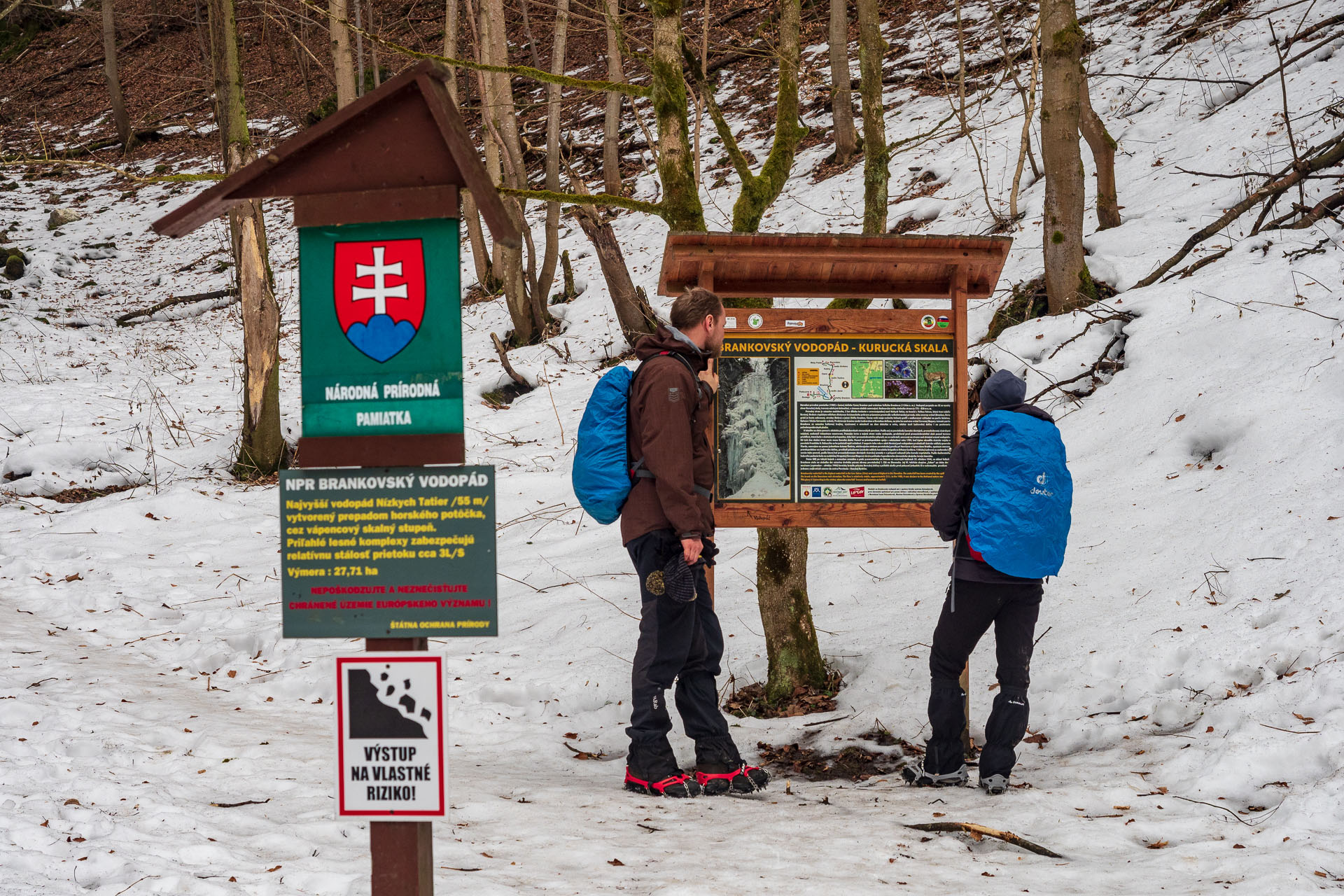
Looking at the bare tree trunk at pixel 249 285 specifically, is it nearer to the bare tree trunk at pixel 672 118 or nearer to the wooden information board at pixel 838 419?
the bare tree trunk at pixel 672 118

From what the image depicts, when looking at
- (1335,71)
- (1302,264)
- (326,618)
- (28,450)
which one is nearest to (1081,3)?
(1335,71)

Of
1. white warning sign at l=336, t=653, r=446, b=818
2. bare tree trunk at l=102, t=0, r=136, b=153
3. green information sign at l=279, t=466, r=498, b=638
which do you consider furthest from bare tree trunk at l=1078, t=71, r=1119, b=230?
bare tree trunk at l=102, t=0, r=136, b=153

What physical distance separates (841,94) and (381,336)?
14.9 metres

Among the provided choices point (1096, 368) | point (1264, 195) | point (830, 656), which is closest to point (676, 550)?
point (830, 656)

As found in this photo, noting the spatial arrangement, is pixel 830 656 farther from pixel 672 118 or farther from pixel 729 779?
pixel 672 118

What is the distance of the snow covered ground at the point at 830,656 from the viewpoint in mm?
3273

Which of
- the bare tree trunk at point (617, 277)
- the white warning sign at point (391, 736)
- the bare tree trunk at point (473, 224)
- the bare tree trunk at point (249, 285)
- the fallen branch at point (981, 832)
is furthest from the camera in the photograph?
the bare tree trunk at point (473, 224)

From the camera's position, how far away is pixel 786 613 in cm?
536

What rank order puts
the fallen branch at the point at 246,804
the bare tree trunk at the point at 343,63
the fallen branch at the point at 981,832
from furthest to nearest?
the bare tree trunk at the point at 343,63 < the fallen branch at the point at 246,804 < the fallen branch at the point at 981,832

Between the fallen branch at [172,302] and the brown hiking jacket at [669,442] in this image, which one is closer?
the brown hiking jacket at [669,442]

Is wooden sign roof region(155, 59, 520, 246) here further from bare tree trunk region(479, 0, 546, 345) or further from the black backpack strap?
bare tree trunk region(479, 0, 546, 345)

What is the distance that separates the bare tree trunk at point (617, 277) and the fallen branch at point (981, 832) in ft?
16.4

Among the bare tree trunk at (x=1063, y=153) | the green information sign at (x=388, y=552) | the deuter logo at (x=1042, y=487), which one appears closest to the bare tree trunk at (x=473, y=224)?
the bare tree trunk at (x=1063, y=153)

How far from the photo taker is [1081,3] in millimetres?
17234
